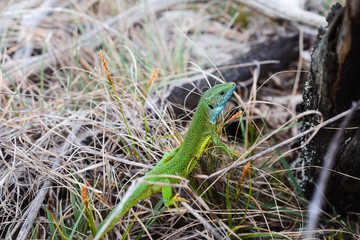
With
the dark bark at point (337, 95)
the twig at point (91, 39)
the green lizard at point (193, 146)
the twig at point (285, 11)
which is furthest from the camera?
the twig at point (285, 11)

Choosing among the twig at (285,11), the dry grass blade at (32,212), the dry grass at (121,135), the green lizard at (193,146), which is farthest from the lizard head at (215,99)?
the twig at (285,11)

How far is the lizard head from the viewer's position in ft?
7.24

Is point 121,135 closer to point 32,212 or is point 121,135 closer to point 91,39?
point 32,212

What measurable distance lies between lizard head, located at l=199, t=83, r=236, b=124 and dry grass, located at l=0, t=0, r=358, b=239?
224mm

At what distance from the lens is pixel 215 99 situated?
87.0 inches

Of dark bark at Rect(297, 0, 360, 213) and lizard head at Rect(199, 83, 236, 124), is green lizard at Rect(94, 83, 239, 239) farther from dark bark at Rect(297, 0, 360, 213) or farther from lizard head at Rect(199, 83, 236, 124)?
dark bark at Rect(297, 0, 360, 213)

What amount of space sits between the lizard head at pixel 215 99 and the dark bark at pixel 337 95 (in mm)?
528

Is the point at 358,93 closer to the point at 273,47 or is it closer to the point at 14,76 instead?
the point at 273,47

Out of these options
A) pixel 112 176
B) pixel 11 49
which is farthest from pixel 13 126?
pixel 11 49

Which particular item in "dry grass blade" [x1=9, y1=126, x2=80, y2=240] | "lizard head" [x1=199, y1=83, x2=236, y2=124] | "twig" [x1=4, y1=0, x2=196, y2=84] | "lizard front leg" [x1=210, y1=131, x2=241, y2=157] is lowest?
"dry grass blade" [x1=9, y1=126, x2=80, y2=240]

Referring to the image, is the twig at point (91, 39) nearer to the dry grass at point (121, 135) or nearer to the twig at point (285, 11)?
the dry grass at point (121, 135)

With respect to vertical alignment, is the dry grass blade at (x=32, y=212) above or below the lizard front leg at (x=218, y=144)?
below

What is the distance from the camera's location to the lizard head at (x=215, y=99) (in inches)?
86.9

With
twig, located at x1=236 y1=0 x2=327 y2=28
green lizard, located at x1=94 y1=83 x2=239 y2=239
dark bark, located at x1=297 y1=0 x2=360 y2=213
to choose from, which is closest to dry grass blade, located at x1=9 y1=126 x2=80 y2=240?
green lizard, located at x1=94 y1=83 x2=239 y2=239
